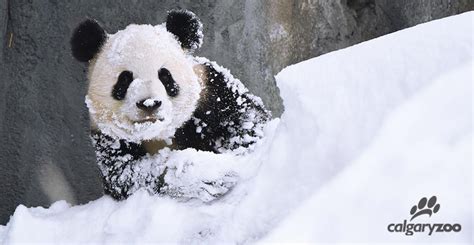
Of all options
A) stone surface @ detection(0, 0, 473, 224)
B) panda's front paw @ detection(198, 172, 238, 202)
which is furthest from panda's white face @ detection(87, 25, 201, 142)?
stone surface @ detection(0, 0, 473, 224)

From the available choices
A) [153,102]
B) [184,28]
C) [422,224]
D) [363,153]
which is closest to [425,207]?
[422,224]

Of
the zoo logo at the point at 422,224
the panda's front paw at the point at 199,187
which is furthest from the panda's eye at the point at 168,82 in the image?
the zoo logo at the point at 422,224

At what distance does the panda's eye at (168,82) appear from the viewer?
262 cm

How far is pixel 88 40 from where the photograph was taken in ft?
9.15

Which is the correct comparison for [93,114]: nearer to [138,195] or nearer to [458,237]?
[138,195]

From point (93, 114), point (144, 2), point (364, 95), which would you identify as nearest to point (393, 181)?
point (364, 95)

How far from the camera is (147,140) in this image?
8.54ft

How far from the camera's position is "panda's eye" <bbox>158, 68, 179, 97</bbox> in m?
2.62

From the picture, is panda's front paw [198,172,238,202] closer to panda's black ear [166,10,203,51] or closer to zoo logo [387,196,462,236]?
zoo logo [387,196,462,236]

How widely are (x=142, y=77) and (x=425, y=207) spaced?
143 centimetres

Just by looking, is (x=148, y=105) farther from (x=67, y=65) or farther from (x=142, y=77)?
(x=67, y=65)

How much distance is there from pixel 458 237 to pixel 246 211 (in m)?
0.55

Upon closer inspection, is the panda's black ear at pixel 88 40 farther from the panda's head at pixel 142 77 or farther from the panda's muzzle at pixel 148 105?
the panda's muzzle at pixel 148 105

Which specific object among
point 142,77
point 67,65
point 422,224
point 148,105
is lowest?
point 422,224
